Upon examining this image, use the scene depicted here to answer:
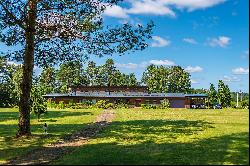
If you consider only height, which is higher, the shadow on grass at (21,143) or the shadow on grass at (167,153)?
the shadow on grass at (167,153)

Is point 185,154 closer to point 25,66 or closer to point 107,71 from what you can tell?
point 25,66

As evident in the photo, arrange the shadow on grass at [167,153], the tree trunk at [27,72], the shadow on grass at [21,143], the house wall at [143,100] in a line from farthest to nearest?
the house wall at [143,100]
the tree trunk at [27,72]
the shadow on grass at [21,143]
the shadow on grass at [167,153]

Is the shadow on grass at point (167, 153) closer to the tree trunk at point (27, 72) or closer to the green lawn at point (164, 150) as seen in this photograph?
the green lawn at point (164, 150)

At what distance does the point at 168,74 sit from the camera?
138 metres

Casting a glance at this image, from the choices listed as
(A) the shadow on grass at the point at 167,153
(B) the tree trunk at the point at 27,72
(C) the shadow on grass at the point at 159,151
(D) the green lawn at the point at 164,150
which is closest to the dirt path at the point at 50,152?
(C) the shadow on grass at the point at 159,151

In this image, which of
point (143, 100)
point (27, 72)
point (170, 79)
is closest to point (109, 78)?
point (170, 79)

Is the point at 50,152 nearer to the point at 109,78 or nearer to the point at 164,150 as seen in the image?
the point at 164,150

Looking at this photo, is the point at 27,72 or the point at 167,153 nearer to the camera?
the point at 167,153

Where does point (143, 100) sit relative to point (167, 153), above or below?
above

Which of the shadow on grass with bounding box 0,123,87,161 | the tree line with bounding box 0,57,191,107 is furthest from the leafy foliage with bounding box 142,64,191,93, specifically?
the shadow on grass with bounding box 0,123,87,161

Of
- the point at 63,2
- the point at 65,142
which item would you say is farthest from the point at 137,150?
the point at 63,2

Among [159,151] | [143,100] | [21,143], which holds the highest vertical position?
[143,100]

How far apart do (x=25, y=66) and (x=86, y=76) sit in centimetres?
12455

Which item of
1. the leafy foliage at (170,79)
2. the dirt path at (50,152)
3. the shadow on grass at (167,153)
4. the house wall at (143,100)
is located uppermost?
the leafy foliage at (170,79)
